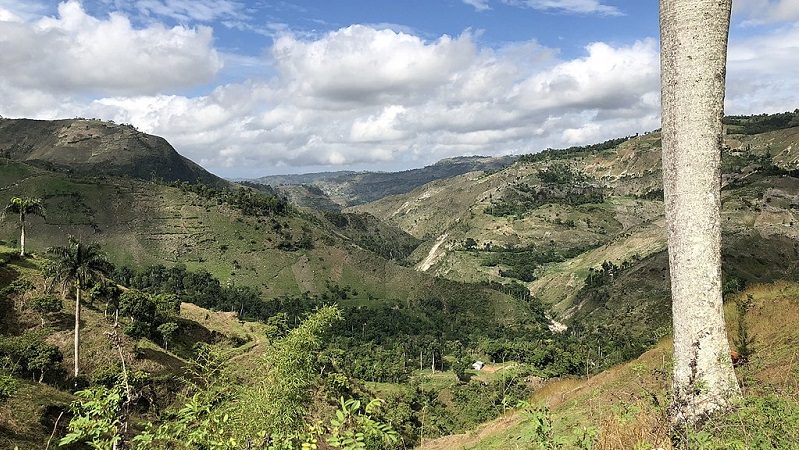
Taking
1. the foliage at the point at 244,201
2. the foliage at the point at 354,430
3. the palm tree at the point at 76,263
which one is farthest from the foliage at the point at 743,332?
the foliage at the point at 244,201

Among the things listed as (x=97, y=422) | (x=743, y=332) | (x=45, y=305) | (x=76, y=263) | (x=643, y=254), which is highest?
(x=97, y=422)

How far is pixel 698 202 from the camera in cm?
698

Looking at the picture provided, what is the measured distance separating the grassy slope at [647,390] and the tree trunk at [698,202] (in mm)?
617

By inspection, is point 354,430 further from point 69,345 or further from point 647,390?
point 69,345

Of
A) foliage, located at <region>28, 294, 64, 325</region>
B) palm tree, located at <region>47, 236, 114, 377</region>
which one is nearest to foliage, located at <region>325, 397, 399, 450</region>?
palm tree, located at <region>47, 236, 114, 377</region>

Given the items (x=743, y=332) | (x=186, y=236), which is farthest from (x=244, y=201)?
(x=743, y=332)

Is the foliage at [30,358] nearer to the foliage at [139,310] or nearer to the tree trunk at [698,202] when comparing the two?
the foliage at [139,310]

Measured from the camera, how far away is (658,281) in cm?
10438

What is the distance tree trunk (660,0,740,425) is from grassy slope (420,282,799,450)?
2.02 ft

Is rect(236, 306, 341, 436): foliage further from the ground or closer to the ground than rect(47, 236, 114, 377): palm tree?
further from the ground

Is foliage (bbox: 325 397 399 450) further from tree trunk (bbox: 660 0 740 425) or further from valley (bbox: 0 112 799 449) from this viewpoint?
tree trunk (bbox: 660 0 740 425)

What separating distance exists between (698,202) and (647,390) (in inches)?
161

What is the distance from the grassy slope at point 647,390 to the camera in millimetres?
6855

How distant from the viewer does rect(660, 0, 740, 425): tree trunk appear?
6789mm
